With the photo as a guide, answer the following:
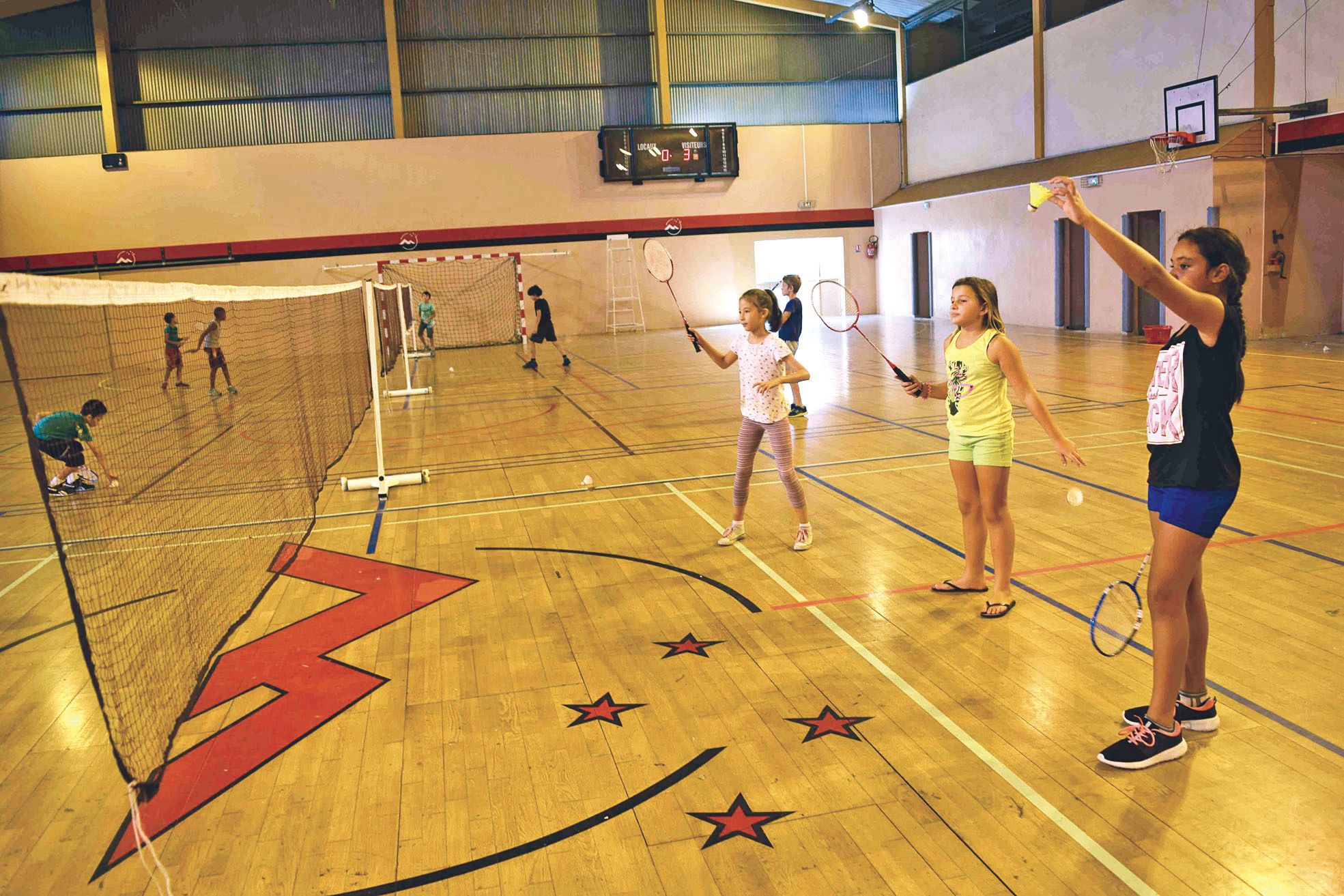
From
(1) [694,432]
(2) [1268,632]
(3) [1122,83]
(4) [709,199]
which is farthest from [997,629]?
(4) [709,199]

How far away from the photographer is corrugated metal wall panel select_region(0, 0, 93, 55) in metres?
26.3

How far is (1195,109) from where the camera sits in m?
18.6

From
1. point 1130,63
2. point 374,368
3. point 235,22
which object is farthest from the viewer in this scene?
point 235,22

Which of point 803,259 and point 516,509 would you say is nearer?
point 516,509

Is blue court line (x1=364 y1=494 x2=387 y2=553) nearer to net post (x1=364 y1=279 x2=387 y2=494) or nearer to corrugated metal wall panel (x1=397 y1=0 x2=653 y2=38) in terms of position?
net post (x1=364 y1=279 x2=387 y2=494)

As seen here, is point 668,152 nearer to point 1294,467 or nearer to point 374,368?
point 374,368

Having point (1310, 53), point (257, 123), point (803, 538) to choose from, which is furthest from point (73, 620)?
point (257, 123)

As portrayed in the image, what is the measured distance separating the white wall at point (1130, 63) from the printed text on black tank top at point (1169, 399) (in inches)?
705

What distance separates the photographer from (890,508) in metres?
8.38

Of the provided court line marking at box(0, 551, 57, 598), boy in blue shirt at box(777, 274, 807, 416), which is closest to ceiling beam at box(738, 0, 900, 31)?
boy in blue shirt at box(777, 274, 807, 416)

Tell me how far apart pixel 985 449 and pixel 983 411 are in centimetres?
21

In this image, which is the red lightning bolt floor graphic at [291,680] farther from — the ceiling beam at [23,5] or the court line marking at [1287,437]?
the ceiling beam at [23,5]

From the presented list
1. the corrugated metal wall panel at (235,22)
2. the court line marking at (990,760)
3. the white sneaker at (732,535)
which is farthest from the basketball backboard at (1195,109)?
the corrugated metal wall panel at (235,22)

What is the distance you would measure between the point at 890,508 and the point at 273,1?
2635 centimetres
